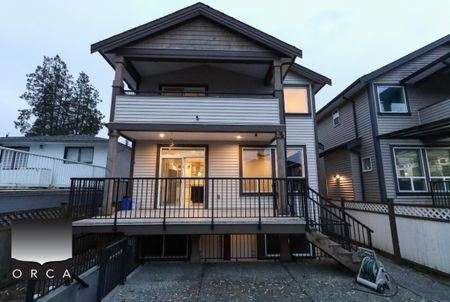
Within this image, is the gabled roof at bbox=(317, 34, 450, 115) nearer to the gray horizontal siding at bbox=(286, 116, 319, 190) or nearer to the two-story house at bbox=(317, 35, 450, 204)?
the two-story house at bbox=(317, 35, 450, 204)

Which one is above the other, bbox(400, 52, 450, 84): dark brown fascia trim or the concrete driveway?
bbox(400, 52, 450, 84): dark brown fascia trim

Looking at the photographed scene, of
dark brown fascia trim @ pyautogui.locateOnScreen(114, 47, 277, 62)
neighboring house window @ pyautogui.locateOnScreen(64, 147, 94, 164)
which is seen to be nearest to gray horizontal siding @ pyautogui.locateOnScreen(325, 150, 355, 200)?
dark brown fascia trim @ pyautogui.locateOnScreen(114, 47, 277, 62)

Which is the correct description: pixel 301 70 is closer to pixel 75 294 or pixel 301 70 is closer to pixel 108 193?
pixel 108 193

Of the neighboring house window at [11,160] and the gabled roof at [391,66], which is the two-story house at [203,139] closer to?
the gabled roof at [391,66]

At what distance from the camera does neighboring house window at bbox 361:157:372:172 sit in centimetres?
1014

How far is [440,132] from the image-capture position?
8.70 metres

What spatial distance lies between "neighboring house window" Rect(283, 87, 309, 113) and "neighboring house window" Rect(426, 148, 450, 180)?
227 inches

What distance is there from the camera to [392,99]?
10.3 metres

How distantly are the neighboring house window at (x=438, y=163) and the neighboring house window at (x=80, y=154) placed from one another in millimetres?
17926

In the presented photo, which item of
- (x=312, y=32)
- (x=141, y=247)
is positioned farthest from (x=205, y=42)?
(x=312, y=32)

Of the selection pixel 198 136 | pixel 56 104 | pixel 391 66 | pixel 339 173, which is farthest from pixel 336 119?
pixel 56 104

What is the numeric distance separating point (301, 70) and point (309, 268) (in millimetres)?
7459

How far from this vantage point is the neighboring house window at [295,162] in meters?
8.80

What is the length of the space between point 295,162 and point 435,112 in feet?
21.0
